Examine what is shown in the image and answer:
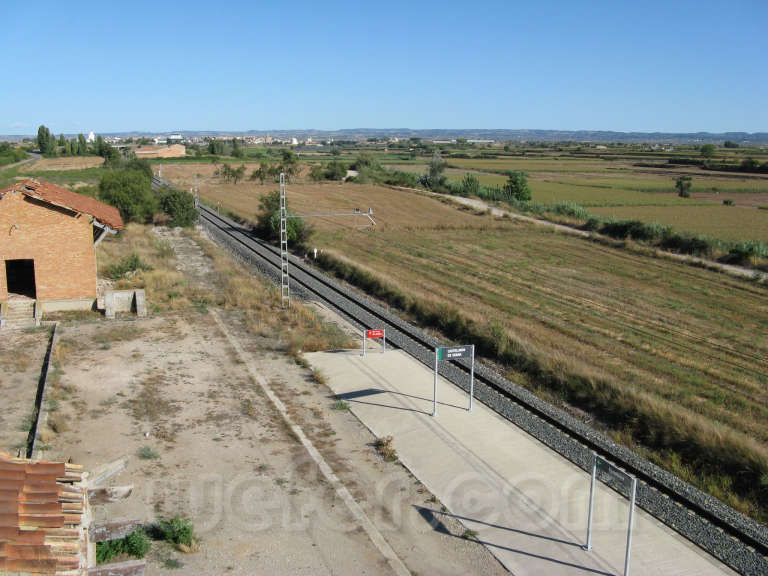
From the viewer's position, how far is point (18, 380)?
17.4 metres

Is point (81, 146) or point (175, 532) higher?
point (81, 146)

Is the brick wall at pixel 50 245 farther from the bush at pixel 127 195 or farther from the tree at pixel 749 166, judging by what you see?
the tree at pixel 749 166

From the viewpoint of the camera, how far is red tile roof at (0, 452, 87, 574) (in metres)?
5.78

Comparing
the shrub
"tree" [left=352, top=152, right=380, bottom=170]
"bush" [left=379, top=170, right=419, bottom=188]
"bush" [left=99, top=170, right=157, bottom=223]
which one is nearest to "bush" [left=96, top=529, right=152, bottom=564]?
the shrub

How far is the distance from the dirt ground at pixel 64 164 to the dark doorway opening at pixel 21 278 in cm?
8518

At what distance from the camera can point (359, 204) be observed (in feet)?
231

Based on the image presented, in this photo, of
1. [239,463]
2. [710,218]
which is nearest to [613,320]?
[239,463]

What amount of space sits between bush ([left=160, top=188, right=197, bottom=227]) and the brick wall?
26.8m

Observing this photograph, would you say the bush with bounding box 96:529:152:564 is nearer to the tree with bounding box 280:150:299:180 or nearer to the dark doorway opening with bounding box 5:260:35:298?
the dark doorway opening with bounding box 5:260:35:298

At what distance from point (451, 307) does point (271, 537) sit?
15817 millimetres

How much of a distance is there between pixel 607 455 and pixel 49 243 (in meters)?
20.9

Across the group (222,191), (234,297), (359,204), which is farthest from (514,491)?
(222,191)

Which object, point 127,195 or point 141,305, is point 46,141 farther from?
point 141,305

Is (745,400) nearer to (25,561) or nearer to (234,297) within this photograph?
(25,561)
